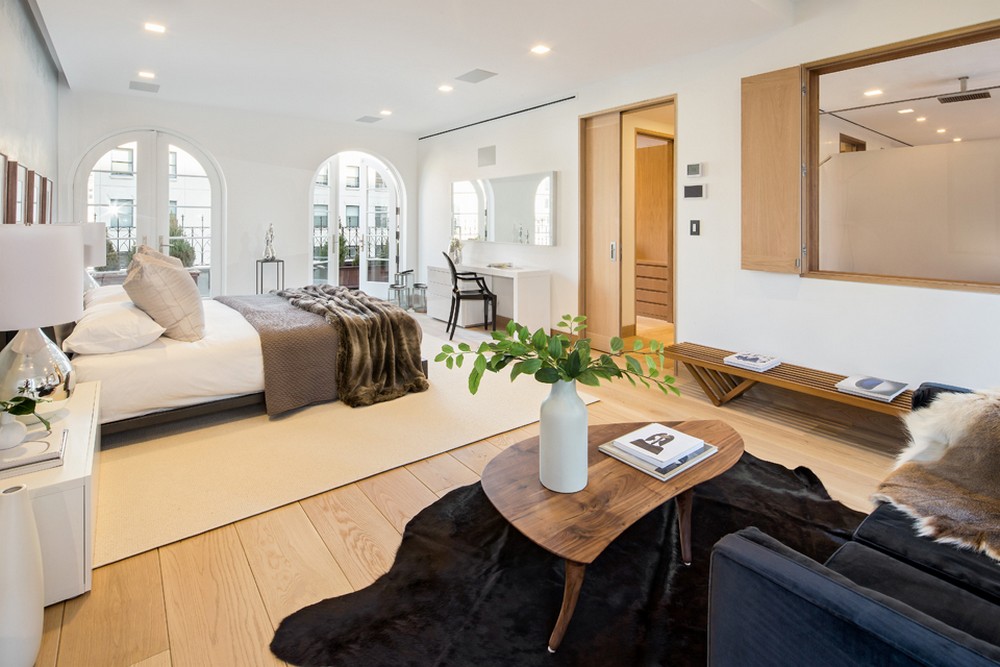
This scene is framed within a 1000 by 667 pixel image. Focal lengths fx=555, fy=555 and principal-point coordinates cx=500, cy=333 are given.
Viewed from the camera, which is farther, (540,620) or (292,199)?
(292,199)

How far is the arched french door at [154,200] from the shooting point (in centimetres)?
581

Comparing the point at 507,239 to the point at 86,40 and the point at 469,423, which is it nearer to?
the point at 469,423

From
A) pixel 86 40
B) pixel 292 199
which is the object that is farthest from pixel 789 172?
pixel 292 199

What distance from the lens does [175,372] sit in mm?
3053

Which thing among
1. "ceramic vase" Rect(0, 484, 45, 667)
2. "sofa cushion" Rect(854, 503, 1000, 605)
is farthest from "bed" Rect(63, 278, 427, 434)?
"sofa cushion" Rect(854, 503, 1000, 605)

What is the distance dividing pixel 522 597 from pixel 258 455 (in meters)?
1.78

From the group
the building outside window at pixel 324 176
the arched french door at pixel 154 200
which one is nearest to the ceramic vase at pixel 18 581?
the arched french door at pixel 154 200

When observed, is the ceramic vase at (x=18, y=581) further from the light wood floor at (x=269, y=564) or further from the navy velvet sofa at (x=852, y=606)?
the navy velvet sofa at (x=852, y=606)

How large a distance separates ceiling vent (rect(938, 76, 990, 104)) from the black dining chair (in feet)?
13.9

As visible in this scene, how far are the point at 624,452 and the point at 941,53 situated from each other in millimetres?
3018

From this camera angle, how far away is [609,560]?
2.00 meters

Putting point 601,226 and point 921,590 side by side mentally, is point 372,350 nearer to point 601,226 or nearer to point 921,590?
point 601,226

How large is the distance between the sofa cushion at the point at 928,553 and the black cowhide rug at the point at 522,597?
1.75ft

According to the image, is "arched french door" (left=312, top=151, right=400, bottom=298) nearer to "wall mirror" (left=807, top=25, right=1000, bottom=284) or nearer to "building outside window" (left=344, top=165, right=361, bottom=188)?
"building outside window" (left=344, top=165, right=361, bottom=188)
